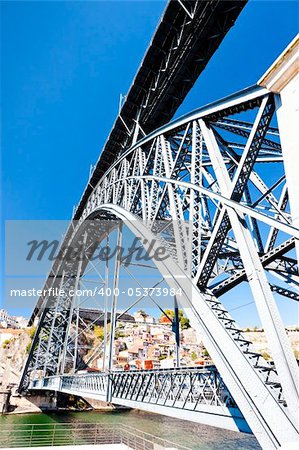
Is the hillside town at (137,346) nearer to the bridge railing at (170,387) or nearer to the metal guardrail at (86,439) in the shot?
the metal guardrail at (86,439)

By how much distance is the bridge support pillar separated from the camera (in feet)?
11.3

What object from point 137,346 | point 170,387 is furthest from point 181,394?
point 137,346

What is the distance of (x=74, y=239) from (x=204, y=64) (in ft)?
60.4

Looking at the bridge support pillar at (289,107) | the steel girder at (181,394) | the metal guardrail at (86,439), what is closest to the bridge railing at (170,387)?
the steel girder at (181,394)

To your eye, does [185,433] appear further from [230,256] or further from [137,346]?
[137,346]

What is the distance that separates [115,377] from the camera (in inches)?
412

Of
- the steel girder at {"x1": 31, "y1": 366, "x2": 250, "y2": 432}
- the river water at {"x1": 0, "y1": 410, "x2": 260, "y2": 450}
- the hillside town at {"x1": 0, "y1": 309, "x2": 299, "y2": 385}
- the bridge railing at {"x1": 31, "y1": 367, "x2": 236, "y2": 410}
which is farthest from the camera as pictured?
the hillside town at {"x1": 0, "y1": 309, "x2": 299, "y2": 385}

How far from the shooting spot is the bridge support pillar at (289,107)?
3.45 meters

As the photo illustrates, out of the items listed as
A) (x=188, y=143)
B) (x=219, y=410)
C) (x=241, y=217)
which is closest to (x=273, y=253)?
(x=241, y=217)

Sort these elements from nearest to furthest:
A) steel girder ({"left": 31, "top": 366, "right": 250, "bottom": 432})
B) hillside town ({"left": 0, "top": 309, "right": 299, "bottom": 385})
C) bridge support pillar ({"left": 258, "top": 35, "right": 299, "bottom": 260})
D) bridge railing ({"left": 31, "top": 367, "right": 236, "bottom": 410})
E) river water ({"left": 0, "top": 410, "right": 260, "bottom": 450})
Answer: bridge support pillar ({"left": 258, "top": 35, "right": 299, "bottom": 260}) → steel girder ({"left": 31, "top": 366, "right": 250, "bottom": 432}) → bridge railing ({"left": 31, "top": 367, "right": 236, "bottom": 410}) → river water ({"left": 0, "top": 410, "right": 260, "bottom": 450}) → hillside town ({"left": 0, "top": 309, "right": 299, "bottom": 385})

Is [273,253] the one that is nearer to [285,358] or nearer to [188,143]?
[285,358]

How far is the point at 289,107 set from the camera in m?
3.73

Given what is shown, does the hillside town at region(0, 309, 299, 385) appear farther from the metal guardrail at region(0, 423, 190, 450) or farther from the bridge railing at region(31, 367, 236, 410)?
the bridge railing at region(31, 367, 236, 410)

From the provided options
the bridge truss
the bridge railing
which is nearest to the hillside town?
the bridge railing
